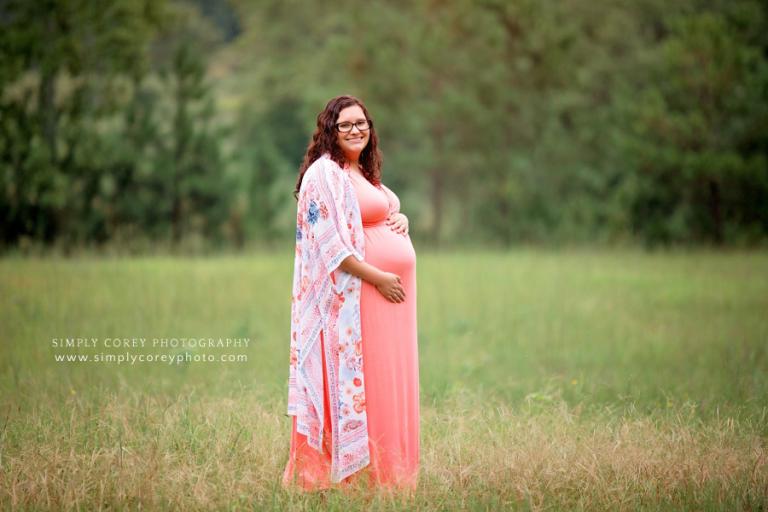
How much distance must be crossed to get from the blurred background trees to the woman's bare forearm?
51.8 ft

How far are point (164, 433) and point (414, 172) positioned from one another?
2157cm

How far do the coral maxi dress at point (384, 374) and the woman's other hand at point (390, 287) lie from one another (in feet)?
0.13

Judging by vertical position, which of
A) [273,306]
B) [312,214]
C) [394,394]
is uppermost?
[312,214]

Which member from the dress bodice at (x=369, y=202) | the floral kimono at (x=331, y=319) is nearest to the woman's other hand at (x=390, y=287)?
the floral kimono at (x=331, y=319)

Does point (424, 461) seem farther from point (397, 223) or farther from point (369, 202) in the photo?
point (369, 202)

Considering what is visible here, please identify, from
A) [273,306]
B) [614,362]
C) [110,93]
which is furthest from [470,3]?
[614,362]

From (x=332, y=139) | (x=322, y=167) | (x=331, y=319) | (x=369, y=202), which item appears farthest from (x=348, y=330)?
(x=332, y=139)

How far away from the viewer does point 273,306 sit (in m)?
12.8

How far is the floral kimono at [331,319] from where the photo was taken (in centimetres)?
464

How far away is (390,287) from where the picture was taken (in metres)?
4.68

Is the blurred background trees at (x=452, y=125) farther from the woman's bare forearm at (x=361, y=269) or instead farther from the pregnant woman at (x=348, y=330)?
the woman's bare forearm at (x=361, y=269)

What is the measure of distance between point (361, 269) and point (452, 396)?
2.68m

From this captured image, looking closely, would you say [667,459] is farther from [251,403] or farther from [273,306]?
[273,306]

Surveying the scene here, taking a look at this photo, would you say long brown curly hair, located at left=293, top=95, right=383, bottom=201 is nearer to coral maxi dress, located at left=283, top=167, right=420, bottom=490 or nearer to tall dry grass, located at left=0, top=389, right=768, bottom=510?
coral maxi dress, located at left=283, top=167, right=420, bottom=490
